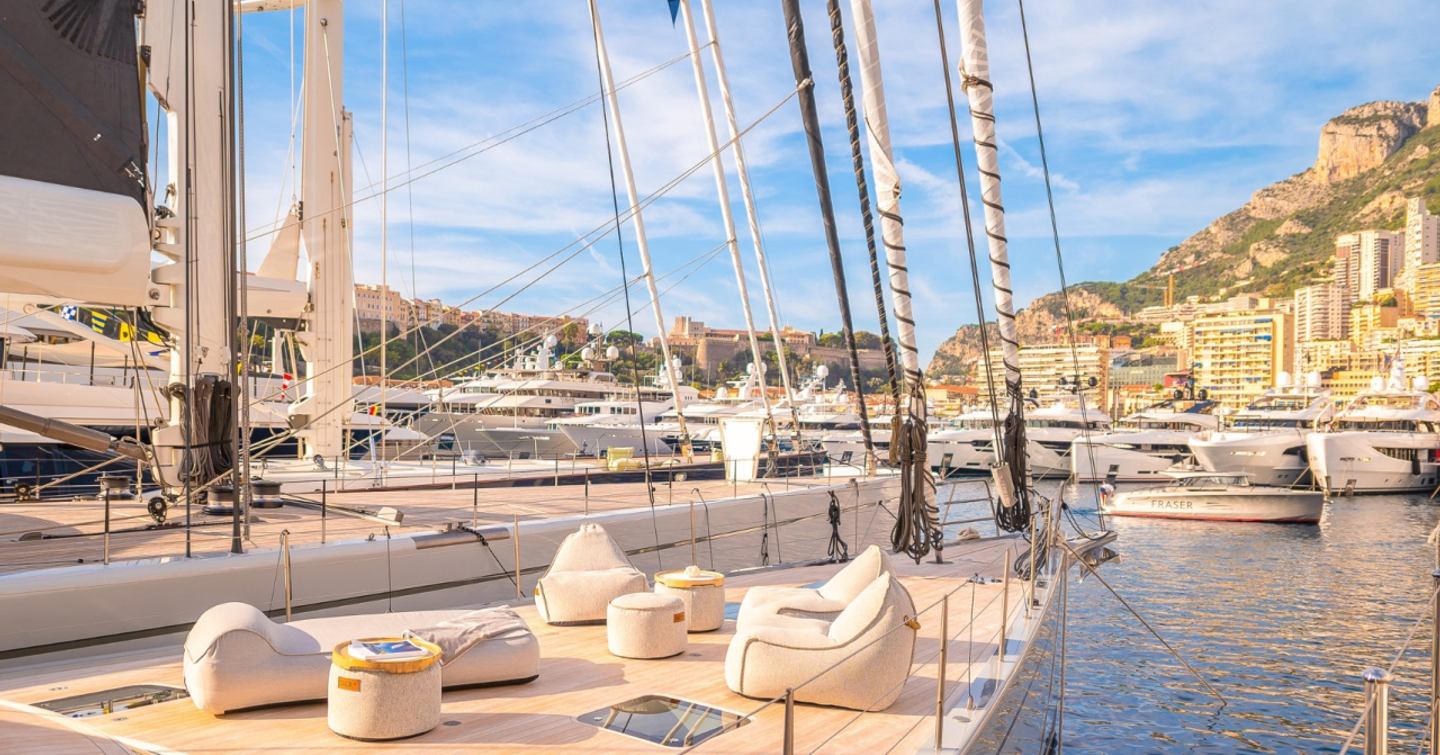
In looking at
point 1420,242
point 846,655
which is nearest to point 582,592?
point 846,655

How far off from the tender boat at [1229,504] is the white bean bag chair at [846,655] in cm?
3142

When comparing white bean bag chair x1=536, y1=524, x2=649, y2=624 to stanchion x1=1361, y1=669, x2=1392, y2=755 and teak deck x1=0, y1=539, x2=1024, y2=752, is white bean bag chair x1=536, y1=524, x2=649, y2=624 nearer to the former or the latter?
teak deck x1=0, y1=539, x2=1024, y2=752

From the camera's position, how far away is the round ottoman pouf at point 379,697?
4867 mm

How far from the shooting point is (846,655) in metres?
5.48

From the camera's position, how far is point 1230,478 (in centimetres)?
3634

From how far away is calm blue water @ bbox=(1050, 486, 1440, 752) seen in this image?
12.6 metres

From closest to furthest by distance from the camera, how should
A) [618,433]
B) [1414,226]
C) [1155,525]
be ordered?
[1155,525] → [618,433] → [1414,226]


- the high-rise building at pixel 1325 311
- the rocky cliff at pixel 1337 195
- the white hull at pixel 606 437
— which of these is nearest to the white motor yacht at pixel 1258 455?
the white hull at pixel 606 437

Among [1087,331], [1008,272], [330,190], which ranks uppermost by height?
[1087,331]

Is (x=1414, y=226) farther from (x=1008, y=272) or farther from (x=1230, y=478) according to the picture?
(x=1008, y=272)

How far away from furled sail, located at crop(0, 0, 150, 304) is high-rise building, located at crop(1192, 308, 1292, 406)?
13653 centimetres

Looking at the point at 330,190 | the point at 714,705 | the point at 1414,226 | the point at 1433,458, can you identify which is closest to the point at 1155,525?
the point at 1433,458

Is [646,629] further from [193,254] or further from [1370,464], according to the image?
[1370,464]

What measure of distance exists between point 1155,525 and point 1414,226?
150935 millimetres
